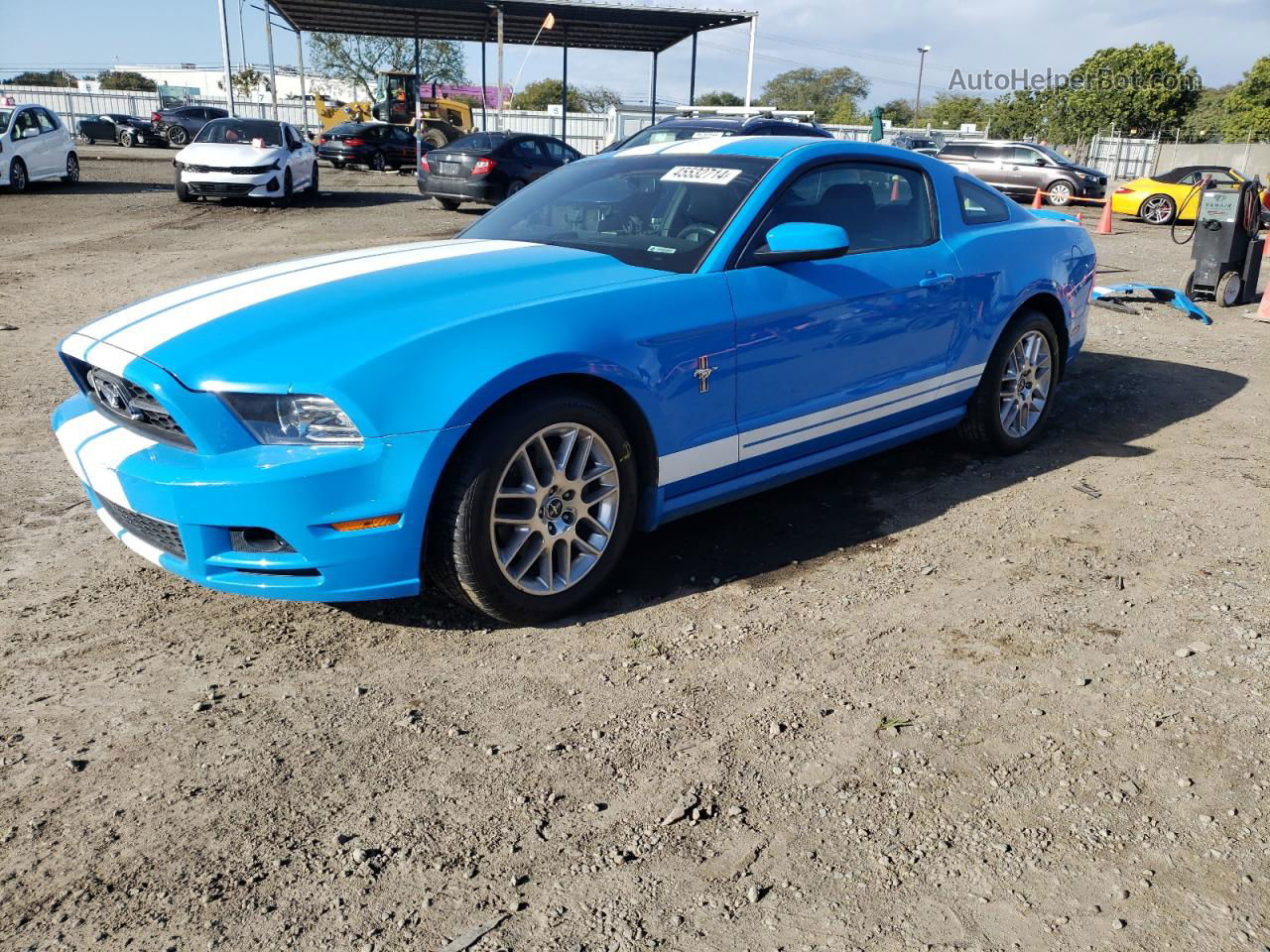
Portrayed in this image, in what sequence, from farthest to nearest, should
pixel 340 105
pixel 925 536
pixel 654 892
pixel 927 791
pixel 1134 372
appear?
pixel 340 105 < pixel 1134 372 < pixel 925 536 < pixel 927 791 < pixel 654 892

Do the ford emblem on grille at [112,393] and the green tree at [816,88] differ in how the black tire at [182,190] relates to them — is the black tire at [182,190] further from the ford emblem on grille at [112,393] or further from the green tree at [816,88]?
the green tree at [816,88]

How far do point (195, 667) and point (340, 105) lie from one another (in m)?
41.4

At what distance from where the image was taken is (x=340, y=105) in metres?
40.3

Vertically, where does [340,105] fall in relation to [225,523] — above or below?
above

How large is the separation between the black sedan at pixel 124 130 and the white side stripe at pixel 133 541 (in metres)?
40.5

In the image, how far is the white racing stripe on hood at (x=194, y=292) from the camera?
11.4ft

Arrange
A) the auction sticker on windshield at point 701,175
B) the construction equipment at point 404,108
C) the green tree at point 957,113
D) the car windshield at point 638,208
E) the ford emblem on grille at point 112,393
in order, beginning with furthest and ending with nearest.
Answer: the green tree at point 957,113, the construction equipment at point 404,108, the auction sticker on windshield at point 701,175, the car windshield at point 638,208, the ford emblem on grille at point 112,393

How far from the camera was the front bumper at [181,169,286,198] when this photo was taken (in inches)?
653

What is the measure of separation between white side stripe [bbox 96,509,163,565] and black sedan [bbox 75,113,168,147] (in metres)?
40.5

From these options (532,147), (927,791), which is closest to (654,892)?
(927,791)

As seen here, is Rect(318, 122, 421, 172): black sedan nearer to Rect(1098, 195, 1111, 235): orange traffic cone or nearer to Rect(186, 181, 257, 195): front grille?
Rect(186, 181, 257, 195): front grille

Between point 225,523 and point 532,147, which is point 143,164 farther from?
point 225,523

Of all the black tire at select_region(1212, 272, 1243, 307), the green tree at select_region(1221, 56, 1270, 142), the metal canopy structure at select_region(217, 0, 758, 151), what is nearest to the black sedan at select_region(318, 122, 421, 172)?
the metal canopy structure at select_region(217, 0, 758, 151)

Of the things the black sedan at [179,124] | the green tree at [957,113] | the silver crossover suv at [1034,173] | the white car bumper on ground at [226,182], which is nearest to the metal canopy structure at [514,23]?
the black sedan at [179,124]
